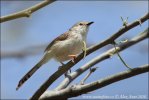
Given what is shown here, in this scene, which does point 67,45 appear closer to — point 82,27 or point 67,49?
point 67,49

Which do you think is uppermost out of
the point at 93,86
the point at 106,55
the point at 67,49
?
the point at 106,55

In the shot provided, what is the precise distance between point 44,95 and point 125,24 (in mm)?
618

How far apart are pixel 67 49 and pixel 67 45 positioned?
0.10 m

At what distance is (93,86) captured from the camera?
1861 mm

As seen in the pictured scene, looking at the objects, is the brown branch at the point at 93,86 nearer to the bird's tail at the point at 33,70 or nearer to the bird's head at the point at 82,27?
the bird's tail at the point at 33,70

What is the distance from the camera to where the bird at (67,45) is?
411cm

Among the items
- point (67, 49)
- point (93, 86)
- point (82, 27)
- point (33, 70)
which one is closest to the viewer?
point (93, 86)

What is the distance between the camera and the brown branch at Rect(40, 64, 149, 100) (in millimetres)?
1729

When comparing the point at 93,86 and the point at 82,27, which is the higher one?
Answer: the point at 93,86

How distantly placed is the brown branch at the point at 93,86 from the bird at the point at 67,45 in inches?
69.0

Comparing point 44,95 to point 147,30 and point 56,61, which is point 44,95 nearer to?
point 147,30

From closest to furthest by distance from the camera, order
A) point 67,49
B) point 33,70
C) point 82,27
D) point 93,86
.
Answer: point 93,86 → point 33,70 → point 67,49 → point 82,27

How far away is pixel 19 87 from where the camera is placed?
2.95 metres

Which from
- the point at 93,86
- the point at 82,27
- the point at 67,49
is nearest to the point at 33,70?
the point at 67,49
